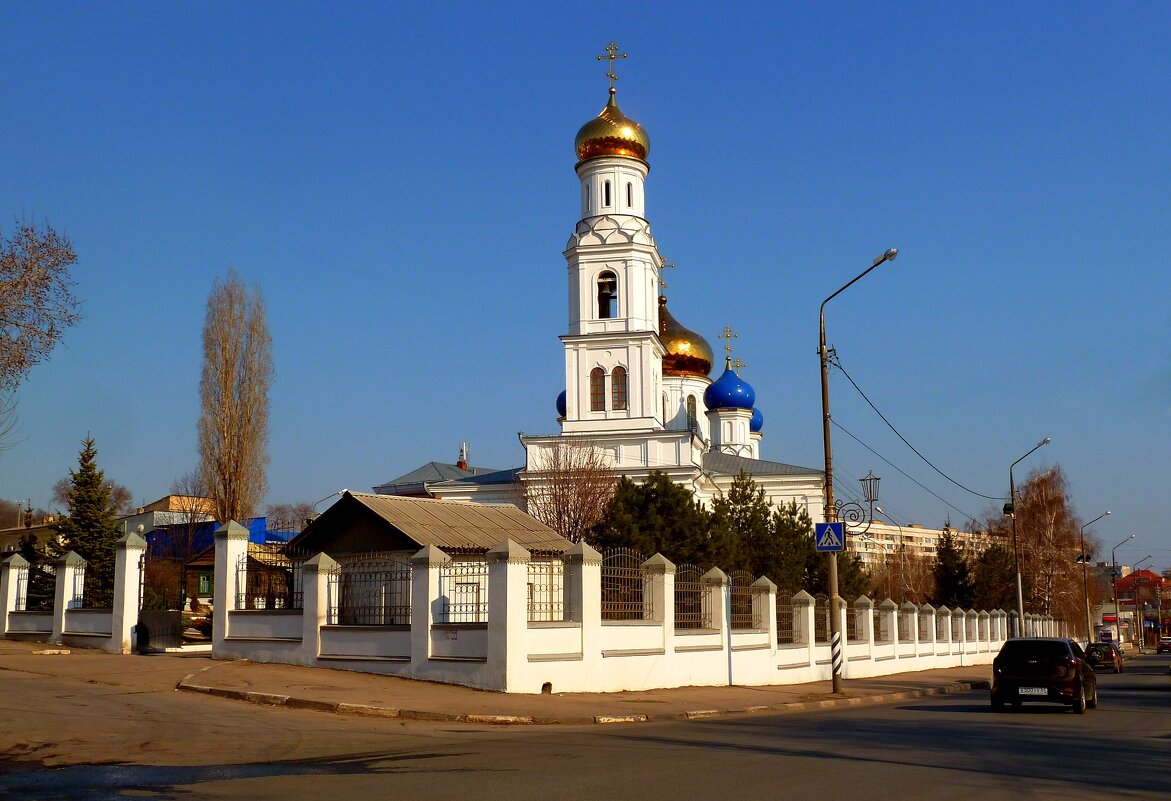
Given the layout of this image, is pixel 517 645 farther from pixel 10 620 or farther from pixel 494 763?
pixel 10 620

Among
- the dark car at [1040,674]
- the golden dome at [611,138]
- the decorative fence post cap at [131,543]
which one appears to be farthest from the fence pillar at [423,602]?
the golden dome at [611,138]

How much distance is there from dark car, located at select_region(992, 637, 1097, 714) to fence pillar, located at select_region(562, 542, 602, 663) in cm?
663

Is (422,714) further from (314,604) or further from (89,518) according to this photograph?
(89,518)

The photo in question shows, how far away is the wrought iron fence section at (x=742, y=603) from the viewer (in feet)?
77.0

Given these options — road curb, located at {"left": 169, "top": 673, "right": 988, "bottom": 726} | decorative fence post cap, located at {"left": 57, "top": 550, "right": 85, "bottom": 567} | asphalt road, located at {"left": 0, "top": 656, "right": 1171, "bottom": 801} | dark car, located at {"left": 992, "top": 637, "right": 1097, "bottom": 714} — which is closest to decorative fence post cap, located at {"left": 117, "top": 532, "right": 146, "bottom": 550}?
decorative fence post cap, located at {"left": 57, "top": 550, "right": 85, "bottom": 567}

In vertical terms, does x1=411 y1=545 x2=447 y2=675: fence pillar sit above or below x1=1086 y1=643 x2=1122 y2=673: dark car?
above

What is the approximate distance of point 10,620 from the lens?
25.4m

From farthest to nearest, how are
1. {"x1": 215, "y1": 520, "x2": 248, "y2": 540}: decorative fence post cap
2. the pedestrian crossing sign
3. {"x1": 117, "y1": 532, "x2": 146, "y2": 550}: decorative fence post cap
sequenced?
{"x1": 117, "y1": 532, "x2": 146, "y2": 550}: decorative fence post cap, the pedestrian crossing sign, {"x1": 215, "y1": 520, "x2": 248, "y2": 540}: decorative fence post cap

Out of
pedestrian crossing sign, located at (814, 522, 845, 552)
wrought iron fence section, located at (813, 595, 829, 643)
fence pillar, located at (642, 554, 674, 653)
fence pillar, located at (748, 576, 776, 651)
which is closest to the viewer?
fence pillar, located at (642, 554, 674, 653)

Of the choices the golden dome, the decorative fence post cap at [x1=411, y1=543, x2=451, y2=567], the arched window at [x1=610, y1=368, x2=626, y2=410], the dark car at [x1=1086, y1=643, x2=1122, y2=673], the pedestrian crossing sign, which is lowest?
the dark car at [x1=1086, y1=643, x2=1122, y2=673]

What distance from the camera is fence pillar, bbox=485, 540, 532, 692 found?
57.8 feet

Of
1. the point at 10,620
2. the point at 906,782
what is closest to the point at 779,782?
the point at 906,782

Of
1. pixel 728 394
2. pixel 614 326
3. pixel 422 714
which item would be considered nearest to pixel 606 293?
pixel 614 326

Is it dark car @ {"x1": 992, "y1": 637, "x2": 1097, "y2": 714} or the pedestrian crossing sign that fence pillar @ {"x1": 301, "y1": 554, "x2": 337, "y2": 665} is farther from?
dark car @ {"x1": 992, "y1": 637, "x2": 1097, "y2": 714}
